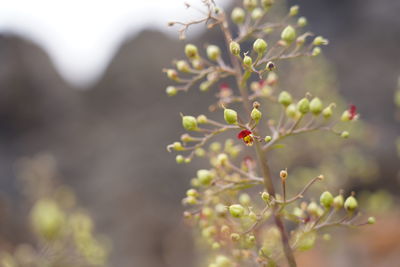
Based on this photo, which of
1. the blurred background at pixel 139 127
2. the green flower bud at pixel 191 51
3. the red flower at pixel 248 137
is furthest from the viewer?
the blurred background at pixel 139 127

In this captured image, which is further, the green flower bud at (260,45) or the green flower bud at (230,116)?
the green flower bud at (260,45)

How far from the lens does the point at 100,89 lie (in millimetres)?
19500

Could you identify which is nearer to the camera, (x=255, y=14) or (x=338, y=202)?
(x=338, y=202)

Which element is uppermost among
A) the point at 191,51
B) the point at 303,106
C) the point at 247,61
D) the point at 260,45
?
the point at 191,51

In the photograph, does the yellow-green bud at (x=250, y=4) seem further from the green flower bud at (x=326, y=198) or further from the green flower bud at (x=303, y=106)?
the green flower bud at (x=326, y=198)

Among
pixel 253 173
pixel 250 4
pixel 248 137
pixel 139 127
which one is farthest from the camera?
pixel 139 127

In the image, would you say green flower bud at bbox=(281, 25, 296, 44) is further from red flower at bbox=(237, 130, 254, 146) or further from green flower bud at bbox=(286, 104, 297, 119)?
red flower at bbox=(237, 130, 254, 146)

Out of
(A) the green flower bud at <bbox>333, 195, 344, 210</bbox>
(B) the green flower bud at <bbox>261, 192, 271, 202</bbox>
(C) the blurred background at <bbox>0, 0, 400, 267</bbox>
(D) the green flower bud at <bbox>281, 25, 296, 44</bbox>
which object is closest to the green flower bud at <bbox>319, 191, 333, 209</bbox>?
(A) the green flower bud at <bbox>333, 195, 344, 210</bbox>

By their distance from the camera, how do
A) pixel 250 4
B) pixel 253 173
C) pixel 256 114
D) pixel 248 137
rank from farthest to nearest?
pixel 250 4, pixel 253 173, pixel 248 137, pixel 256 114

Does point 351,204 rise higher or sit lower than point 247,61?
lower

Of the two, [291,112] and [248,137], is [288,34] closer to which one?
[291,112]

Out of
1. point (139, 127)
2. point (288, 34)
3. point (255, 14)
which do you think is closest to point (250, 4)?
point (255, 14)

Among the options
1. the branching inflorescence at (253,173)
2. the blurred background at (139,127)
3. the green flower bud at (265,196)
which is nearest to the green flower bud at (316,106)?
the branching inflorescence at (253,173)

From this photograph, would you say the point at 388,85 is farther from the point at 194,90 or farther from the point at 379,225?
the point at 194,90
